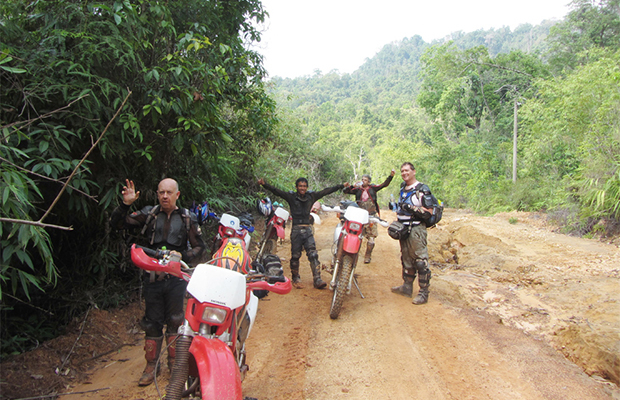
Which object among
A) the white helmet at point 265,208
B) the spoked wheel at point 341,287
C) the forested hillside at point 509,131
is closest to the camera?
the spoked wheel at point 341,287

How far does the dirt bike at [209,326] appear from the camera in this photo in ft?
6.37

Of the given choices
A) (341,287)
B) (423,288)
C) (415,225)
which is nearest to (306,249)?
(341,287)

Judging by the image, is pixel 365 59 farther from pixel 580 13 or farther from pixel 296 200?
pixel 296 200

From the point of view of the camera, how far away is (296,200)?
19.8ft

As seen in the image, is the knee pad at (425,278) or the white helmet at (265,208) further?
the white helmet at (265,208)

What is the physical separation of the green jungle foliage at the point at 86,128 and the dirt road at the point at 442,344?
98 centimetres

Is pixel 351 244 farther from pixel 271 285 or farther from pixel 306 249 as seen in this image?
pixel 271 285

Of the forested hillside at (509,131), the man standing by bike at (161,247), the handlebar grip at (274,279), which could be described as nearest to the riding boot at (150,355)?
the man standing by bike at (161,247)

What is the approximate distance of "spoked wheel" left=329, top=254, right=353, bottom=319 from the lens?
14.7ft

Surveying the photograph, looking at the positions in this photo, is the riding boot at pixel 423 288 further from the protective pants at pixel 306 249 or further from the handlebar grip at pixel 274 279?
the handlebar grip at pixel 274 279

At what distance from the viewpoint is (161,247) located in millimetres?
3350

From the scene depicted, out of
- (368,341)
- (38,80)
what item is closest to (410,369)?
(368,341)

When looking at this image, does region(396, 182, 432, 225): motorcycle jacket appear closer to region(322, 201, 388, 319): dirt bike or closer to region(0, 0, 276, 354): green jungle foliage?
region(322, 201, 388, 319): dirt bike

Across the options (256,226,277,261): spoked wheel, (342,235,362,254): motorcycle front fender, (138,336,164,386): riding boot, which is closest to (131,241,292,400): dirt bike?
(138,336,164,386): riding boot
